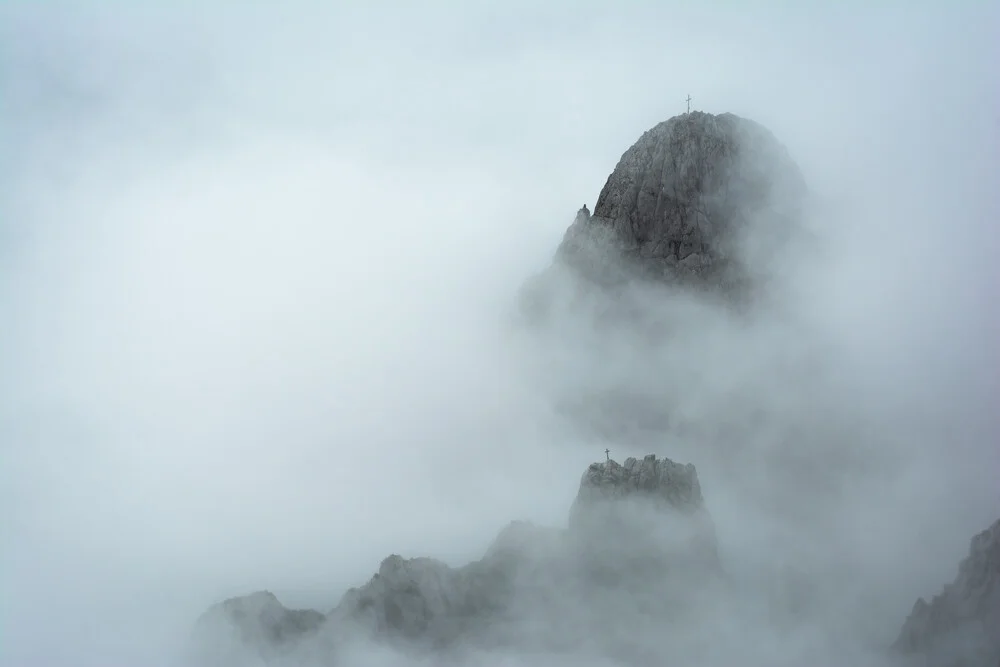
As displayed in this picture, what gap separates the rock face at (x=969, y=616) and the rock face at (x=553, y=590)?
38372 mm

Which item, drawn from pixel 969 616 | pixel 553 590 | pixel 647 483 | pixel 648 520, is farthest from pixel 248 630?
pixel 969 616

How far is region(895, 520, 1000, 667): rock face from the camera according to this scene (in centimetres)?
11856

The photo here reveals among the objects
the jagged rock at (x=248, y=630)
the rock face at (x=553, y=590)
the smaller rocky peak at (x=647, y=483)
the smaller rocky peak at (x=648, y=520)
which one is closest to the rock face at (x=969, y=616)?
the smaller rocky peak at (x=648, y=520)

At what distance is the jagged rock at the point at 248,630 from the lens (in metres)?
157

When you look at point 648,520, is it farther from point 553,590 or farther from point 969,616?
point 969,616

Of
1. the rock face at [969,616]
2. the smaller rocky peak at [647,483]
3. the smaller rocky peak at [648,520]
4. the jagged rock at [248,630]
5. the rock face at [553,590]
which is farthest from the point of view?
the smaller rocky peak at [647,483]

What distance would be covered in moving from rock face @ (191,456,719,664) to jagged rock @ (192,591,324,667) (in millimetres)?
177

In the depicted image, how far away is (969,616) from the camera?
12169cm

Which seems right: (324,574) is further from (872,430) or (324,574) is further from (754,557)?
(872,430)

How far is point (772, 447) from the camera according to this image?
198 meters

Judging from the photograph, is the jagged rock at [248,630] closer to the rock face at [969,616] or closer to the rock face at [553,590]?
the rock face at [553,590]

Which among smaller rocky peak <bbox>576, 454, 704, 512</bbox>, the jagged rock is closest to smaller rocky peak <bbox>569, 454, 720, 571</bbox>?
smaller rocky peak <bbox>576, 454, 704, 512</bbox>

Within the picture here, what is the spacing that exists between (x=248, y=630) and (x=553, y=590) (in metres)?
46.8

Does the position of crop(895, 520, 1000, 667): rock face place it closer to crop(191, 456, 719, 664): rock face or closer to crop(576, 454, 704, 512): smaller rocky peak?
crop(191, 456, 719, 664): rock face
